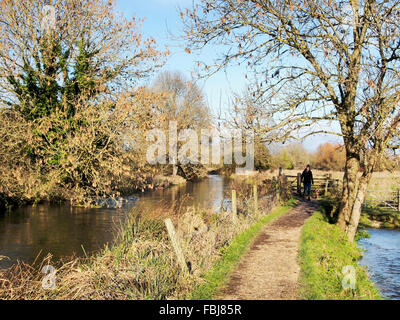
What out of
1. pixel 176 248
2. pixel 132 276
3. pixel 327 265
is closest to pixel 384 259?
pixel 327 265

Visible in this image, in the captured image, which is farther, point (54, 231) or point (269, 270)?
point (54, 231)

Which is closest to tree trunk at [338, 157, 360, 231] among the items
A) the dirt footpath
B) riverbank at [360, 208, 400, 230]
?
the dirt footpath

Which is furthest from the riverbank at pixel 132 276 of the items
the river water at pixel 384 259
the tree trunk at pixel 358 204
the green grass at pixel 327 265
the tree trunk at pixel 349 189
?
the tree trunk at pixel 349 189

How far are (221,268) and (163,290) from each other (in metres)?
2.11

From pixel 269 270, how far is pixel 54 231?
10105mm

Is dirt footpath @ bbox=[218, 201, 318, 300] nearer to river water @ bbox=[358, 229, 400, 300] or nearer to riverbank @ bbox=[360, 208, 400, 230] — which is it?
river water @ bbox=[358, 229, 400, 300]

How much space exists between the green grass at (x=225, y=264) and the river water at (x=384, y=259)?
3536 mm

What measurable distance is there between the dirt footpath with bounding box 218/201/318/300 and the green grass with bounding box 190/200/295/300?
149 mm

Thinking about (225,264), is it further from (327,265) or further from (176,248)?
(327,265)

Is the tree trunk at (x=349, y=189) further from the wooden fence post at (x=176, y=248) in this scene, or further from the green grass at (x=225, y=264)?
the wooden fence post at (x=176, y=248)

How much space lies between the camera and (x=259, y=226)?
13273 millimetres

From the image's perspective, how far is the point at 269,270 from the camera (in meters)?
8.23

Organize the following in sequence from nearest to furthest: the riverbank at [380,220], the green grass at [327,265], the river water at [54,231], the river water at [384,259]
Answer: the green grass at [327,265] → the river water at [384,259] → the river water at [54,231] → the riverbank at [380,220]

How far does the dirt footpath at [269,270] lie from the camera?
682 centimetres
